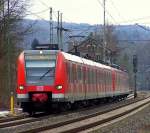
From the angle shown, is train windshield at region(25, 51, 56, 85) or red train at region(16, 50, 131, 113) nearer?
red train at region(16, 50, 131, 113)

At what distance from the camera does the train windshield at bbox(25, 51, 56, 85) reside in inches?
1126

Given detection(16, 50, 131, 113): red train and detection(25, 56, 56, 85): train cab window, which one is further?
detection(25, 56, 56, 85): train cab window

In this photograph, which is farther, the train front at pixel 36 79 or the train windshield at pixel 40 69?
the train windshield at pixel 40 69

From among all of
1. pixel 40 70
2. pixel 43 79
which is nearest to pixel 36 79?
pixel 43 79

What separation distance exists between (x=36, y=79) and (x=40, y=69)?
21.4 inches

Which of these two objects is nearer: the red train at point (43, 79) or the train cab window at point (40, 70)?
the red train at point (43, 79)

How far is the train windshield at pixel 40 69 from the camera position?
28.6m

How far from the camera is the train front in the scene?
2841 cm

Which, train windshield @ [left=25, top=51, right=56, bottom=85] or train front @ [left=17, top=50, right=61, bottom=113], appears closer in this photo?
train front @ [left=17, top=50, right=61, bottom=113]

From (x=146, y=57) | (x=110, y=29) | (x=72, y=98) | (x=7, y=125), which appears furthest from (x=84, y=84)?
(x=146, y=57)

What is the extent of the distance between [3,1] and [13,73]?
9.20 meters

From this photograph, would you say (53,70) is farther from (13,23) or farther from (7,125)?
(13,23)

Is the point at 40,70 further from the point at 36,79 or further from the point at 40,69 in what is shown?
the point at 36,79

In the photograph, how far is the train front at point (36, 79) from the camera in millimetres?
28406
